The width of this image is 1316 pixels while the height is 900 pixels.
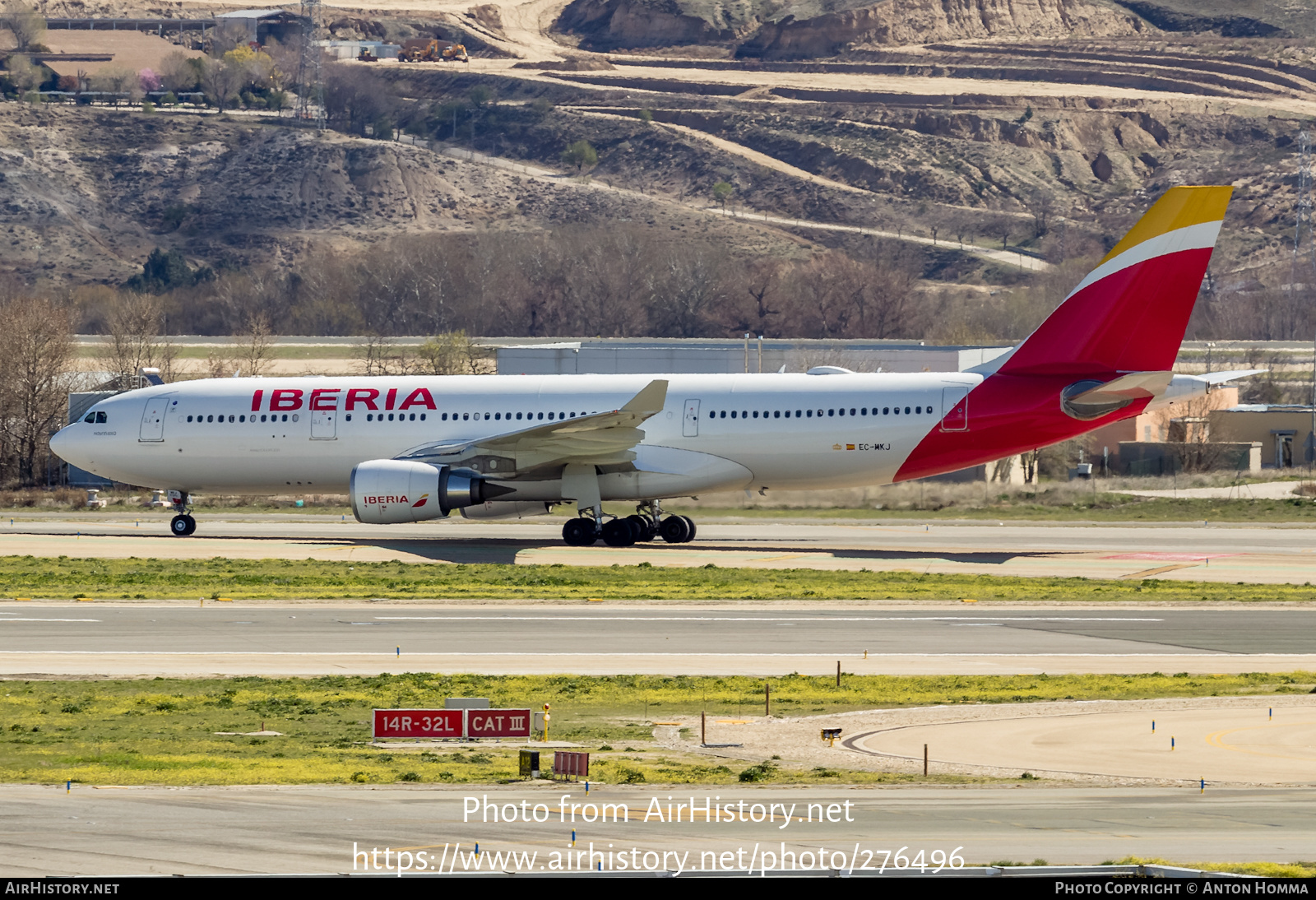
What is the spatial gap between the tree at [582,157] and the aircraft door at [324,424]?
496ft

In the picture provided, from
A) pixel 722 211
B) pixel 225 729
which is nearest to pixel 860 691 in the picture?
pixel 225 729

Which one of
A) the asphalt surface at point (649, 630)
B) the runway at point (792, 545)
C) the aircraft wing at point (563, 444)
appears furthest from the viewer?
the aircraft wing at point (563, 444)

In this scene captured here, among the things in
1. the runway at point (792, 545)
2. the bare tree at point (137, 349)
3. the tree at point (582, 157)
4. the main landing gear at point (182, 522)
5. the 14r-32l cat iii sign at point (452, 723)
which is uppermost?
the tree at point (582, 157)

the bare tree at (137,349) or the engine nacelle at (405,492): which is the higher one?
the bare tree at (137,349)

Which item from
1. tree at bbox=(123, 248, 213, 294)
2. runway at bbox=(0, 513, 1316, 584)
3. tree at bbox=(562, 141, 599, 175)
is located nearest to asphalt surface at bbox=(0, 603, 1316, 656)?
runway at bbox=(0, 513, 1316, 584)

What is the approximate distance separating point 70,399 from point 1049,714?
5266cm

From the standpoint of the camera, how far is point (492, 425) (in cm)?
4172

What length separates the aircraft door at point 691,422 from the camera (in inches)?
1604

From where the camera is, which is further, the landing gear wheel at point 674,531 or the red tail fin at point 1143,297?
the landing gear wheel at point 674,531

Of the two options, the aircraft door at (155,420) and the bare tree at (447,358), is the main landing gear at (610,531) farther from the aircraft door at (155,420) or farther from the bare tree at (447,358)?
the bare tree at (447,358)

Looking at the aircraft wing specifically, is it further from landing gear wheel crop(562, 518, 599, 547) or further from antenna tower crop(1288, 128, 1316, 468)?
antenna tower crop(1288, 128, 1316, 468)

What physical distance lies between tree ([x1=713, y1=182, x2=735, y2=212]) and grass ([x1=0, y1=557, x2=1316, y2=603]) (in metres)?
148

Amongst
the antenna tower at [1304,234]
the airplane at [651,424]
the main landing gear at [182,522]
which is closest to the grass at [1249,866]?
the airplane at [651,424]

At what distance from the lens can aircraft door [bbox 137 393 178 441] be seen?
144 feet
